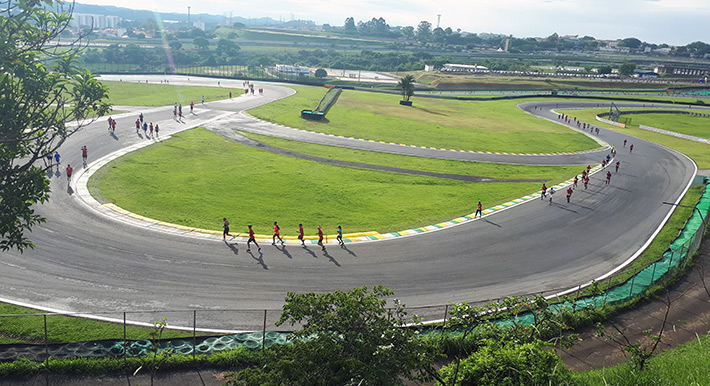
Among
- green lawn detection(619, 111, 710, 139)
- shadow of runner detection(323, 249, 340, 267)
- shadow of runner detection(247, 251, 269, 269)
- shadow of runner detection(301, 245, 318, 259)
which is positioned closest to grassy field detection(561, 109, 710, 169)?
green lawn detection(619, 111, 710, 139)

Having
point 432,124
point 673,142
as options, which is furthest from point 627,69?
point 432,124

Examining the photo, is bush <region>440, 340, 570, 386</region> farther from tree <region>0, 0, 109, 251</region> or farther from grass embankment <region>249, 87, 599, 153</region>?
grass embankment <region>249, 87, 599, 153</region>

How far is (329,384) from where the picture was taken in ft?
30.5

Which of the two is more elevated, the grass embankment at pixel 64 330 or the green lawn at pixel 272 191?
the green lawn at pixel 272 191

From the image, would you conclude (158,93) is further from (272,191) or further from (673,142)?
(673,142)

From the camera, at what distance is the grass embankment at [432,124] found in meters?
64.0

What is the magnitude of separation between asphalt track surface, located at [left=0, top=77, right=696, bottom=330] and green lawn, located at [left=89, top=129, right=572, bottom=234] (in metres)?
2.16

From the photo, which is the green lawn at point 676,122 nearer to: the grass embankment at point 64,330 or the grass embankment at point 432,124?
the grass embankment at point 432,124

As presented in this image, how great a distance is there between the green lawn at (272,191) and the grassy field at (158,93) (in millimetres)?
31134

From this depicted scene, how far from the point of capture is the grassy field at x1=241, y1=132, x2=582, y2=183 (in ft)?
162

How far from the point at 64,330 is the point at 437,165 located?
39.6m

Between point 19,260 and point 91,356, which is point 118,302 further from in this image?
point 19,260

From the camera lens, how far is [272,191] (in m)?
37.8

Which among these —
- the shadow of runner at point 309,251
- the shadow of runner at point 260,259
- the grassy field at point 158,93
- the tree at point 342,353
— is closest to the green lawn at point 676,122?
the grassy field at point 158,93
